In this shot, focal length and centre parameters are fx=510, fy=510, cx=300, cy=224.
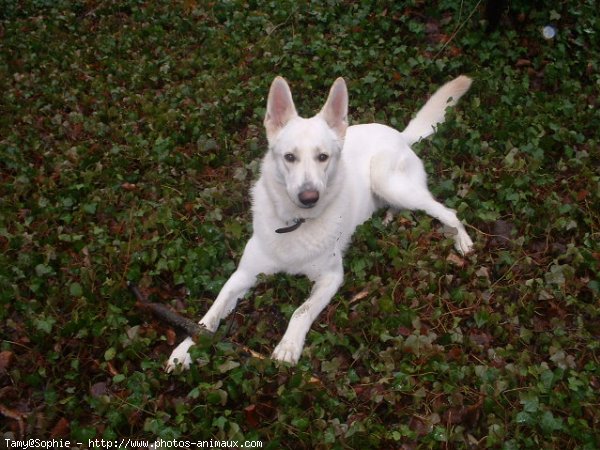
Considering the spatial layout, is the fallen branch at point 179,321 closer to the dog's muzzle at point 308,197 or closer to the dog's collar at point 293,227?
the dog's collar at point 293,227

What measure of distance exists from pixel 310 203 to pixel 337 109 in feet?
2.66

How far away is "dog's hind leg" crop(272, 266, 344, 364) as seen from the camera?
3125 millimetres

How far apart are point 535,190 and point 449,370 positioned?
199cm

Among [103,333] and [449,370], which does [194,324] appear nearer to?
[103,333]

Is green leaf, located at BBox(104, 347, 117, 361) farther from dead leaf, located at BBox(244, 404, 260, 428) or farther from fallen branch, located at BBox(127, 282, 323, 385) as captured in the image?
dead leaf, located at BBox(244, 404, 260, 428)

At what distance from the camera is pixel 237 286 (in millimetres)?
3514

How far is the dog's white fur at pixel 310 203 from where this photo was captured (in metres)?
3.28

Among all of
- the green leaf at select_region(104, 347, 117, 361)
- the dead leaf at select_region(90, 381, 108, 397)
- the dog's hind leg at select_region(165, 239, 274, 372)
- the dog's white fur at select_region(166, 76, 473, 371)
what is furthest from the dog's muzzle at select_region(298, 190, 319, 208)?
the dead leaf at select_region(90, 381, 108, 397)

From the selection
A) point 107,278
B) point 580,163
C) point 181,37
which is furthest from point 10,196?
point 580,163

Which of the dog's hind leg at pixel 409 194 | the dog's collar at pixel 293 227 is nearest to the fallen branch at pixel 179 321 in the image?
the dog's collar at pixel 293 227

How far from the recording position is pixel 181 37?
7.06 meters

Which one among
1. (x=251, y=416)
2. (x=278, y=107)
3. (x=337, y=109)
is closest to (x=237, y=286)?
(x=251, y=416)

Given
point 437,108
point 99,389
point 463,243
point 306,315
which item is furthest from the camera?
point 437,108

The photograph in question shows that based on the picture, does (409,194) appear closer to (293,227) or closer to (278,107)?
(293,227)
